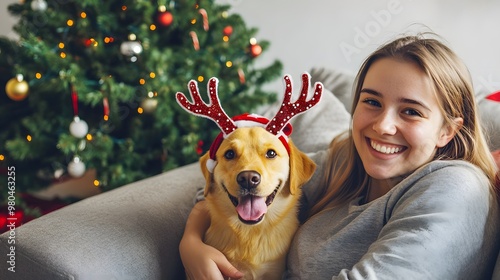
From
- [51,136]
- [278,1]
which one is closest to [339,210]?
[51,136]

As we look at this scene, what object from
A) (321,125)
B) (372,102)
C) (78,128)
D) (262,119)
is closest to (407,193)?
(372,102)

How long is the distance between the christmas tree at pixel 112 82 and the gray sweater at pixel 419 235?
4.21 feet

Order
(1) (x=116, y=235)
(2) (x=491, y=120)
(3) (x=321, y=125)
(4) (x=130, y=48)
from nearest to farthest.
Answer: (1) (x=116, y=235)
(2) (x=491, y=120)
(3) (x=321, y=125)
(4) (x=130, y=48)

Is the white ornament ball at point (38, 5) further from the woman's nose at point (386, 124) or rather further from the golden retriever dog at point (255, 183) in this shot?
the woman's nose at point (386, 124)

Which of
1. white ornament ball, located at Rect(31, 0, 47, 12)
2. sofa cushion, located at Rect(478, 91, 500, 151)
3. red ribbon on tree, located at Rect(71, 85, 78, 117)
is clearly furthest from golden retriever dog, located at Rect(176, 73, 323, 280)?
white ornament ball, located at Rect(31, 0, 47, 12)

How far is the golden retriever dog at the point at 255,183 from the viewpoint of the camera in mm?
1068

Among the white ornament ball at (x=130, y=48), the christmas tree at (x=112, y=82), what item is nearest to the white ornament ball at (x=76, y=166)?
the christmas tree at (x=112, y=82)

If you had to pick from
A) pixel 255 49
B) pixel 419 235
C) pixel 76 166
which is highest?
pixel 255 49

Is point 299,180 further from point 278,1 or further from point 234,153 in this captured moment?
point 278,1

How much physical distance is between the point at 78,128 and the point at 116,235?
1039 millimetres

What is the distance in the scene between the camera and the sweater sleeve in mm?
899

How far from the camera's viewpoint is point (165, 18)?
2189 mm

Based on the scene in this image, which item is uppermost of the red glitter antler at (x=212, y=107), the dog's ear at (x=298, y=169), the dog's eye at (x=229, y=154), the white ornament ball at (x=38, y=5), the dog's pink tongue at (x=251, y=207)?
the white ornament ball at (x=38, y=5)

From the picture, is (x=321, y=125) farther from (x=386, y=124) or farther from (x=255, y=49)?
(x=255, y=49)
